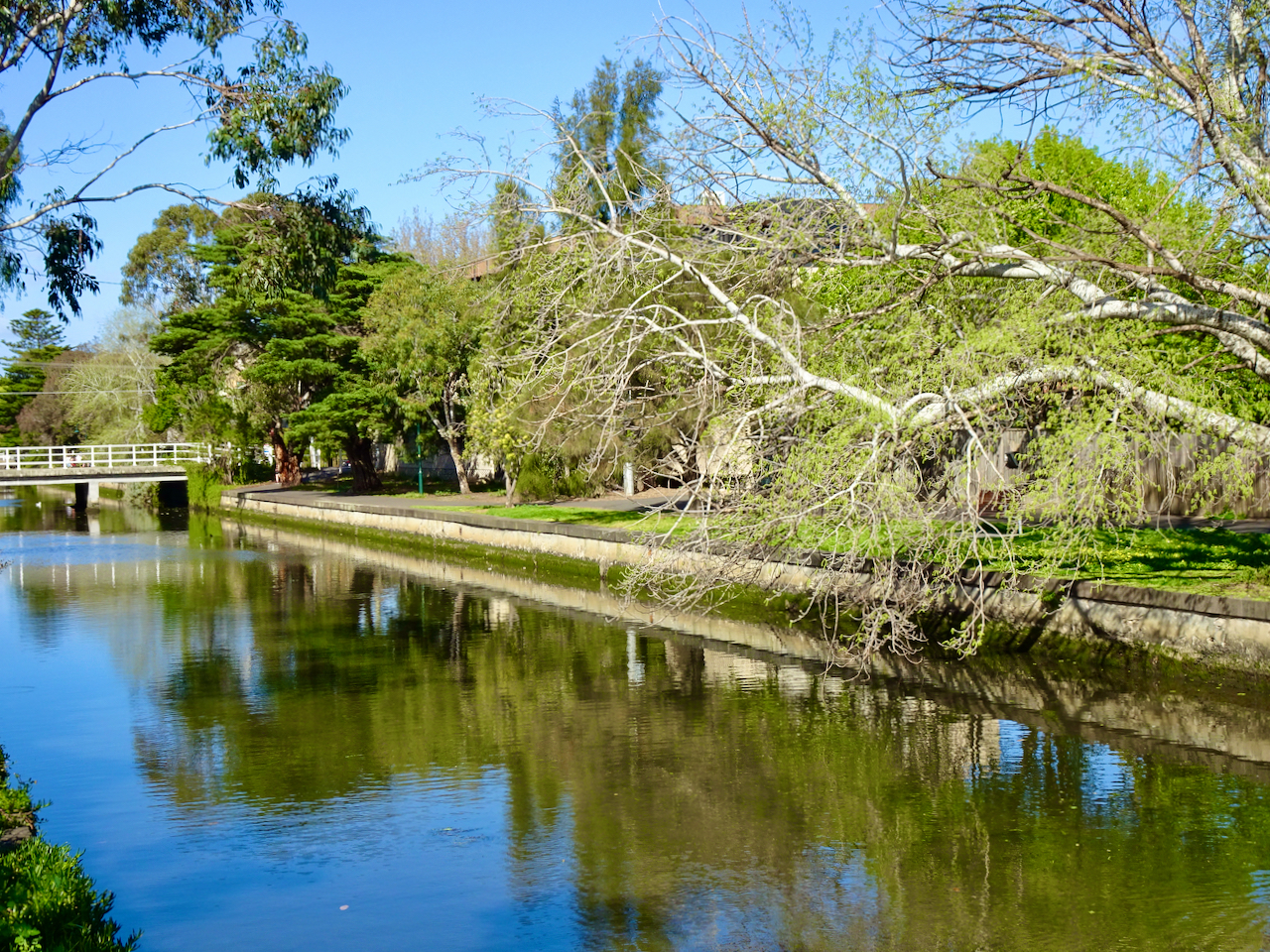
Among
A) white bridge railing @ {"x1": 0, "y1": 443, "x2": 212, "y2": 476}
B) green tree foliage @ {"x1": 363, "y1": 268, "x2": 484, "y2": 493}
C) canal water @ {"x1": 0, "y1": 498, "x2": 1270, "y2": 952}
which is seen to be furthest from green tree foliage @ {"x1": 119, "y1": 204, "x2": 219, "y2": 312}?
canal water @ {"x1": 0, "y1": 498, "x2": 1270, "y2": 952}

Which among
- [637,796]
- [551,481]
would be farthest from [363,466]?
[637,796]

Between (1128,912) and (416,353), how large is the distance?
2668 cm

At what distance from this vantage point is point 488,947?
6.47m

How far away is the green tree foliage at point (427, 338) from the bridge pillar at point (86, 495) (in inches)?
811

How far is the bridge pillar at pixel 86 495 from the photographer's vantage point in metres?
51.8

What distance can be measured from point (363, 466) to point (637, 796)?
33174 mm

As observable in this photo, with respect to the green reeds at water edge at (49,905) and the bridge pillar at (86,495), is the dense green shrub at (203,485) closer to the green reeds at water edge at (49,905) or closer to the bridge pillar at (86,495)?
the bridge pillar at (86,495)

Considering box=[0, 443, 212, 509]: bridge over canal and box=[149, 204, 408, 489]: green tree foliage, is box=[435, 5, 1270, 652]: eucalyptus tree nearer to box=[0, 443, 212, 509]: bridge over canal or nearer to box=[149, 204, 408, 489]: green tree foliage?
box=[149, 204, 408, 489]: green tree foliage

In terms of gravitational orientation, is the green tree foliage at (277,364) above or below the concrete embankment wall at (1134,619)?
above

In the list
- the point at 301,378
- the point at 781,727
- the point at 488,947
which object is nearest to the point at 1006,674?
the point at 781,727

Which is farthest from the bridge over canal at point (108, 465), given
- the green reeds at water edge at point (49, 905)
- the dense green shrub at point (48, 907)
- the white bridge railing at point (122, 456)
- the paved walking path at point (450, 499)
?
the dense green shrub at point (48, 907)

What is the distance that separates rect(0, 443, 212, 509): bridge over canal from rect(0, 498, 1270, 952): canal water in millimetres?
31088

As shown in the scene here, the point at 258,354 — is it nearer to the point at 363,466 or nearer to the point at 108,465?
the point at 363,466

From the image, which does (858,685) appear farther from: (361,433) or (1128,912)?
(361,433)
